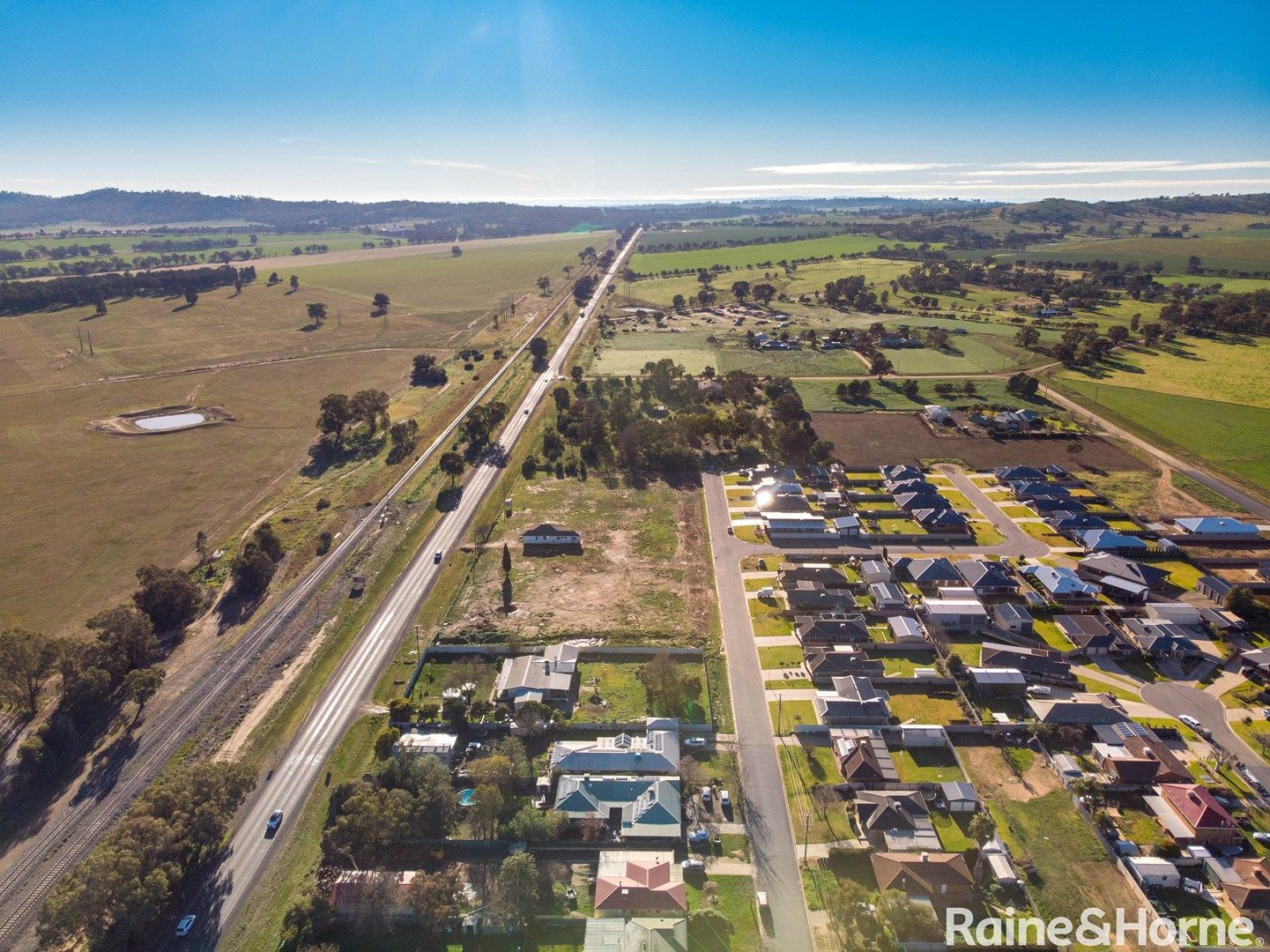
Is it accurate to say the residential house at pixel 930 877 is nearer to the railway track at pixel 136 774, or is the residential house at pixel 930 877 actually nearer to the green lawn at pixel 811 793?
the green lawn at pixel 811 793

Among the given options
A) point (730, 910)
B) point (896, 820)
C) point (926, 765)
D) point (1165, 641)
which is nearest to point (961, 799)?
point (926, 765)

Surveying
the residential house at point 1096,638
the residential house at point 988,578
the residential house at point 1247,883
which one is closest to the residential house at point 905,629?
the residential house at point 988,578

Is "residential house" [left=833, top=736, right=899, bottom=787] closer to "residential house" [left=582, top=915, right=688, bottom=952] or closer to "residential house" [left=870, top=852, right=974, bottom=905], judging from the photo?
"residential house" [left=870, top=852, right=974, bottom=905]

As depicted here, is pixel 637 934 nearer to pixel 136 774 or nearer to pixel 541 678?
pixel 541 678

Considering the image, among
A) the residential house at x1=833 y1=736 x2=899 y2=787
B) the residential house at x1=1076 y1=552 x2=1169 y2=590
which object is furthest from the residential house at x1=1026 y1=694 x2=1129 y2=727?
the residential house at x1=1076 y1=552 x2=1169 y2=590

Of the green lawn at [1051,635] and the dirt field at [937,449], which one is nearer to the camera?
the green lawn at [1051,635]
